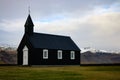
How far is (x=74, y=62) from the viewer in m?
65.9

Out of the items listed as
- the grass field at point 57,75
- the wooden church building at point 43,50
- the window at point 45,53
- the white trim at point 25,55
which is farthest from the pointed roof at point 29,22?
the grass field at point 57,75

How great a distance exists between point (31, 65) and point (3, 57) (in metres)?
109

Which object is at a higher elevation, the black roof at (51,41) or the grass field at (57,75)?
the black roof at (51,41)

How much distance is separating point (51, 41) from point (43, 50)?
15.5ft

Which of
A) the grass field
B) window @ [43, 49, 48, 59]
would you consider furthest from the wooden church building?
the grass field

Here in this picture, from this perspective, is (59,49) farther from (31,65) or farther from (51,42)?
(31,65)

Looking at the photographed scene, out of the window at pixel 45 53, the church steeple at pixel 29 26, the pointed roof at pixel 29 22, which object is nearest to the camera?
the window at pixel 45 53

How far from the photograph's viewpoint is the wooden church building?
57.8 meters

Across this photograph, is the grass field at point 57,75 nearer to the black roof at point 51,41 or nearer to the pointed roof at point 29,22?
the black roof at point 51,41

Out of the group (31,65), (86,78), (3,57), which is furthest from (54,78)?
(3,57)

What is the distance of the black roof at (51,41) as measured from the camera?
5907 cm

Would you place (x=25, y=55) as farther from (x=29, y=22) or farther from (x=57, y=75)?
(x=57, y=75)

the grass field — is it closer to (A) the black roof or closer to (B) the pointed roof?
(A) the black roof

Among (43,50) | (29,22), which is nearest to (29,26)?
(29,22)
